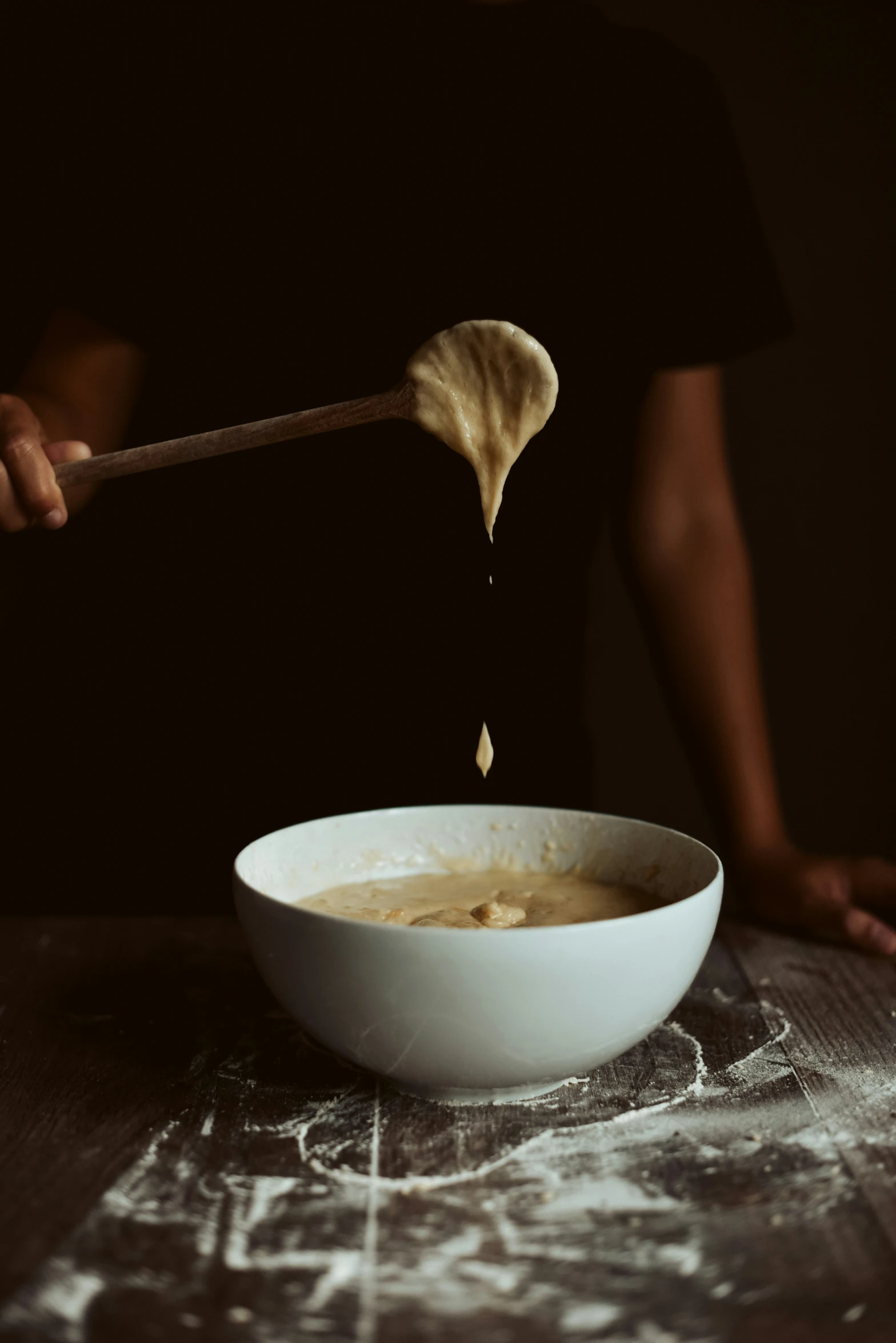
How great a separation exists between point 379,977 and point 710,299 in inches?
46.8

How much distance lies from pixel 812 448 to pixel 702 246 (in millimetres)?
939

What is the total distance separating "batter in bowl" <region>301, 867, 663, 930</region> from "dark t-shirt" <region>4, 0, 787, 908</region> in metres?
0.49

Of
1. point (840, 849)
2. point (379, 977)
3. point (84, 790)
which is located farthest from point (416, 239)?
point (840, 849)

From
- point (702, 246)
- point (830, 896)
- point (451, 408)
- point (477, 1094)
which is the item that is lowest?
point (830, 896)

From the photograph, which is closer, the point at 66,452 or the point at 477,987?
the point at 477,987

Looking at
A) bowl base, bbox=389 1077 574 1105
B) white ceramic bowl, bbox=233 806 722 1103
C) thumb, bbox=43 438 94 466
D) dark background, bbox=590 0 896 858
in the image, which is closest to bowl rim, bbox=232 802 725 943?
white ceramic bowl, bbox=233 806 722 1103

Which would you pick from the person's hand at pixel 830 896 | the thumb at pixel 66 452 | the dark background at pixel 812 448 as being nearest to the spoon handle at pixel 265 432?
the thumb at pixel 66 452

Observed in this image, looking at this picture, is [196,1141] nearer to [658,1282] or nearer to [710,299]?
[658,1282]

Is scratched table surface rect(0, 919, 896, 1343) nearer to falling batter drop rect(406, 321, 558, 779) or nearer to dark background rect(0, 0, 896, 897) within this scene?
falling batter drop rect(406, 321, 558, 779)

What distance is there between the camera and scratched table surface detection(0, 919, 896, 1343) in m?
0.63

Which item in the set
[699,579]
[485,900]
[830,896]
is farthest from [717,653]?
[485,900]

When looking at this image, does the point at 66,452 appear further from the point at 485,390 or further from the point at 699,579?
the point at 699,579

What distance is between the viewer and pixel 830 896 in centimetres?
126

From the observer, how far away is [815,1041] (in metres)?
0.99
